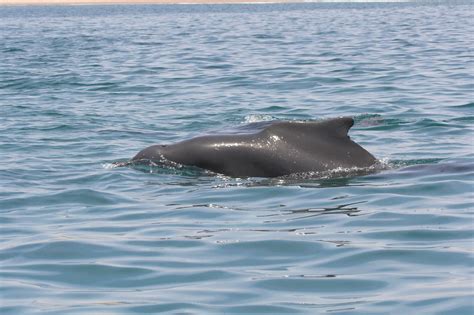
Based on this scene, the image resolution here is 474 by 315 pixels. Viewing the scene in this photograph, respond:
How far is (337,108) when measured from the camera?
712 inches

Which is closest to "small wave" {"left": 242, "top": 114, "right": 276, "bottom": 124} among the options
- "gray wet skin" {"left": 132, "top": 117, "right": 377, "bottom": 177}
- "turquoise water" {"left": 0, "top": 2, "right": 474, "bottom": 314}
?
"turquoise water" {"left": 0, "top": 2, "right": 474, "bottom": 314}

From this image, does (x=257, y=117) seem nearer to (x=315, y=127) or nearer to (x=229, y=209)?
(x=315, y=127)

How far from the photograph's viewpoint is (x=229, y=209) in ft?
32.6

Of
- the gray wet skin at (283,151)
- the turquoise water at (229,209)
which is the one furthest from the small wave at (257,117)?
the gray wet skin at (283,151)

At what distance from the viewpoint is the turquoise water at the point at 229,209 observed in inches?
279

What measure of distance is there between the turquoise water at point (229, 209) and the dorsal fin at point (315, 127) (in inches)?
22.8

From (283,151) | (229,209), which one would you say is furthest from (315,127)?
(229,209)

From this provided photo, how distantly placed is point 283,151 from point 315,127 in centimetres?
48

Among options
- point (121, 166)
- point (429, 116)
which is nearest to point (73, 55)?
point (429, 116)

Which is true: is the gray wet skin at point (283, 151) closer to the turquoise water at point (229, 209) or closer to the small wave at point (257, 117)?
the turquoise water at point (229, 209)

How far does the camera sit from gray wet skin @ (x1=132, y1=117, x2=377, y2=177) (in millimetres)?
11281

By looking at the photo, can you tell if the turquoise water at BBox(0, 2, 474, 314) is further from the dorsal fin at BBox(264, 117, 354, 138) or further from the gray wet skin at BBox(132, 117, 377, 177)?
the dorsal fin at BBox(264, 117, 354, 138)

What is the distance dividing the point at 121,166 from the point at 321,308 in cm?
599

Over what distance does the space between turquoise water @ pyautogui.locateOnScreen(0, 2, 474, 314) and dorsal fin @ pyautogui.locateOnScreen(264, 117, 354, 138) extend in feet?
1.90
